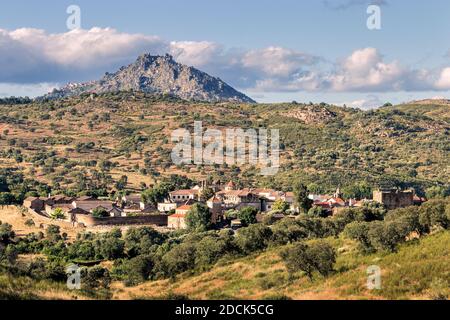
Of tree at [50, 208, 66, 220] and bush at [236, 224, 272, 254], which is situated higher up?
bush at [236, 224, 272, 254]

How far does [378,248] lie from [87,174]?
305 feet

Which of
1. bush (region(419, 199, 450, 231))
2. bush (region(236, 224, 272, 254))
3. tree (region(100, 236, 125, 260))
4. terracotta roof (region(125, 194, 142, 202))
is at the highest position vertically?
bush (region(419, 199, 450, 231))

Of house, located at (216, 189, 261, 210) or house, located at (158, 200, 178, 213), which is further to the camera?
house, located at (216, 189, 261, 210)

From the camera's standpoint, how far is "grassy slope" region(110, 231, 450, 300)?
29859 mm

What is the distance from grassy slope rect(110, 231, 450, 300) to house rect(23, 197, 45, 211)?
42051 millimetres

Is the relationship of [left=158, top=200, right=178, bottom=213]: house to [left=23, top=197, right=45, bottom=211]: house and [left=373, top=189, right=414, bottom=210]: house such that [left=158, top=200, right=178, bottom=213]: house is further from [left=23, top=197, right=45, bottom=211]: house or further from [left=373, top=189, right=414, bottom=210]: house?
[left=373, top=189, right=414, bottom=210]: house

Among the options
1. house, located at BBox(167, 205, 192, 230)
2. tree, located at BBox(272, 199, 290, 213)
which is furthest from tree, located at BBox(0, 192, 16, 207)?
tree, located at BBox(272, 199, 290, 213)

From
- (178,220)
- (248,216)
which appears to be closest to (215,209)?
(178,220)

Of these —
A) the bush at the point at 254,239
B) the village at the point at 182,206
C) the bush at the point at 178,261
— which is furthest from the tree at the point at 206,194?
the bush at the point at 178,261

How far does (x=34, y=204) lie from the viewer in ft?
292

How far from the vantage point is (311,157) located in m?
150

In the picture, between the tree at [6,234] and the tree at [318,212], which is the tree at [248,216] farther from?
the tree at [6,234]

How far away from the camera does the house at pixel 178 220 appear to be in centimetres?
8219

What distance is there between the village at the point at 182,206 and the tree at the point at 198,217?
35.3 inches
